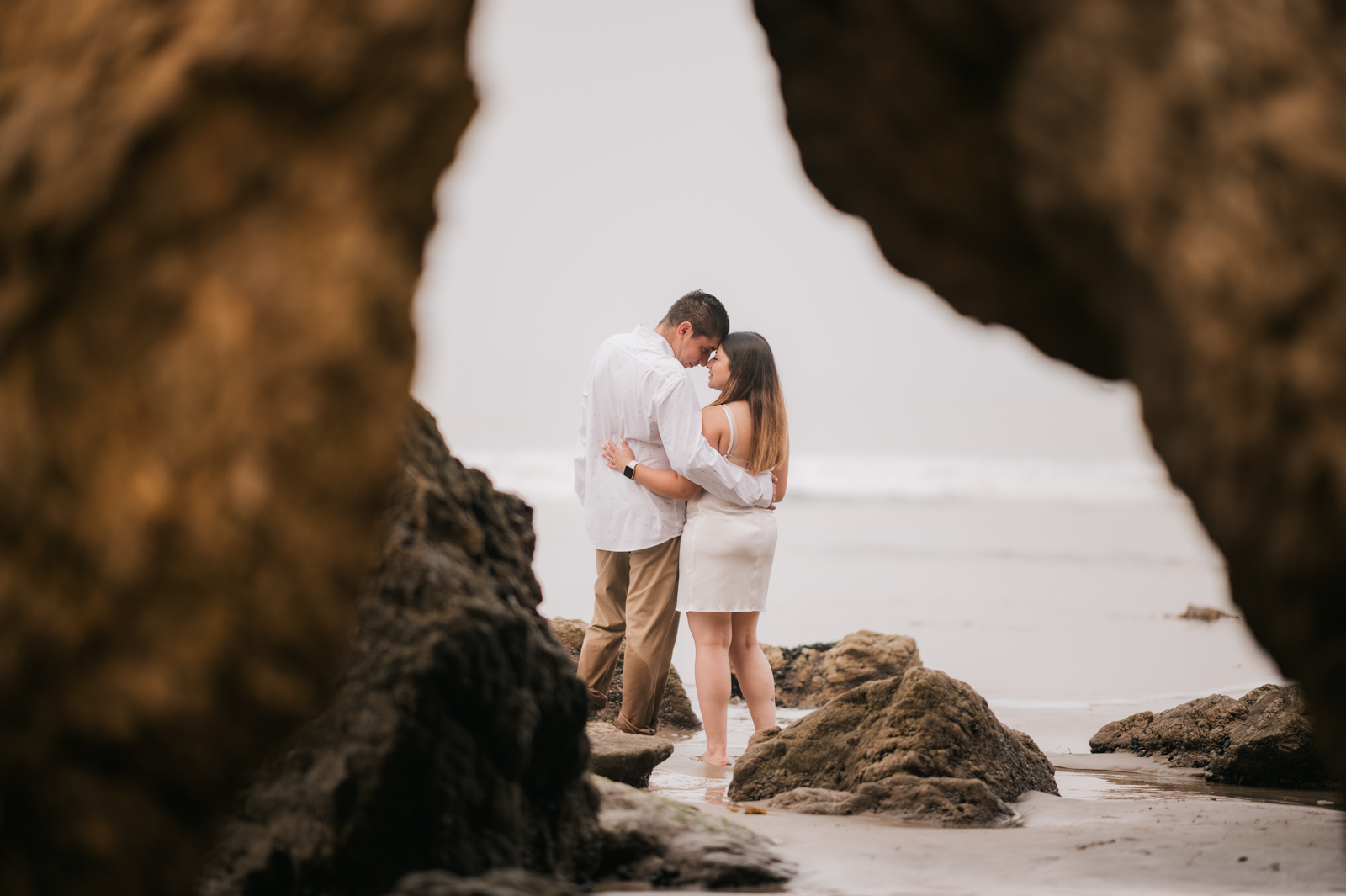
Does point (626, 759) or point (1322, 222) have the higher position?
point (1322, 222)

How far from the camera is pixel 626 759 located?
4738 millimetres

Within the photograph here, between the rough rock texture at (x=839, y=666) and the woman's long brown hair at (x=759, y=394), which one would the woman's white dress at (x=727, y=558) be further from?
the rough rock texture at (x=839, y=666)

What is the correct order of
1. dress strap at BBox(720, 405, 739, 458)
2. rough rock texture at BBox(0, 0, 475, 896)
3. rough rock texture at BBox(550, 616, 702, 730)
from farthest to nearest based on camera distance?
rough rock texture at BBox(550, 616, 702, 730)
dress strap at BBox(720, 405, 739, 458)
rough rock texture at BBox(0, 0, 475, 896)

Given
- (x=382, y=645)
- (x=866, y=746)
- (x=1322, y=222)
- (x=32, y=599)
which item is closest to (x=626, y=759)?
(x=866, y=746)

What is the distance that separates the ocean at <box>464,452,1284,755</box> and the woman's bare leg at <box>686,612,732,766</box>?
5.14ft

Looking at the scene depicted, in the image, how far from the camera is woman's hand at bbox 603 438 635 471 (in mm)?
6453

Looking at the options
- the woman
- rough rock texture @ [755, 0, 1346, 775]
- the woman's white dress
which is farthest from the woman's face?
rough rock texture @ [755, 0, 1346, 775]

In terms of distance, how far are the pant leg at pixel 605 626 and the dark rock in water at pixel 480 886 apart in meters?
4.51

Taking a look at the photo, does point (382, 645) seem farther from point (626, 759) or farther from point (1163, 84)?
point (626, 759)

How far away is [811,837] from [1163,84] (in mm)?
2884

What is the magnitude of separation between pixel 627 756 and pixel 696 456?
1929 mm

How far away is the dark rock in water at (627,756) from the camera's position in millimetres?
4738

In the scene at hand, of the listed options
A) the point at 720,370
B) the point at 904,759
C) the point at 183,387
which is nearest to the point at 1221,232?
the point at 183,387

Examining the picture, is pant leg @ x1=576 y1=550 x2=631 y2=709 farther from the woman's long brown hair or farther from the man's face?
the man's face
